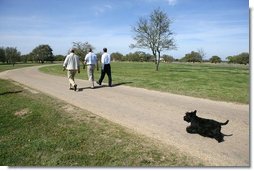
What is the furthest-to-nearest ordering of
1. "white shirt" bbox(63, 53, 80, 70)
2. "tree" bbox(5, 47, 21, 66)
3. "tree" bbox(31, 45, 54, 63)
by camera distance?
"tree" bbox(31, 45, 54, 63)
"tree" bbox(5, 47, 21, 66)
"white shirt" bbox(63, 53, 80, 70)

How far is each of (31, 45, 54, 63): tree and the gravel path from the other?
66.4m

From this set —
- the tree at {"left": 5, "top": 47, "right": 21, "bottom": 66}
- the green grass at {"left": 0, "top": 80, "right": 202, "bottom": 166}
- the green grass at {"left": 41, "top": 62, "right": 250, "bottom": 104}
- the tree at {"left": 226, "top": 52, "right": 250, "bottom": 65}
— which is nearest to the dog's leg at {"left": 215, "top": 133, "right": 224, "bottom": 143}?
the green grass at {"left": 0, "top": 80, "right": 202, "bottom": 166}

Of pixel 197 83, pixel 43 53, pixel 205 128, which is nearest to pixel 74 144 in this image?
pixel 205 128

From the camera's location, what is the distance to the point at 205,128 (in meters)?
5.59

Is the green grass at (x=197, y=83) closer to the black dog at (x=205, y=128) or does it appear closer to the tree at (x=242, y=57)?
the tree at (x=242, y=57)

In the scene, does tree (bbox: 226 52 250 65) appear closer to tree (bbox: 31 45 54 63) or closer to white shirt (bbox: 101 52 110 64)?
white shirt (bbox: 101 52 110 64)

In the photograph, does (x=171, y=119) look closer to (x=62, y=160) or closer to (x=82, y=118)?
(x=82, y=118)

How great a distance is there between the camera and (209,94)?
34.0 ft

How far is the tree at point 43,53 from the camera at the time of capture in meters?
74.1

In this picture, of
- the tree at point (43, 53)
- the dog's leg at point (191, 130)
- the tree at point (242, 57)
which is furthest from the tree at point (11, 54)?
the dog's leg at point (191, 130)

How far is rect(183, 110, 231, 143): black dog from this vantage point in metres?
5.46

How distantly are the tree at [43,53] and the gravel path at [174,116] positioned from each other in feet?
218

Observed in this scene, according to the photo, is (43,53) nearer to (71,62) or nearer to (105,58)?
(105,58)

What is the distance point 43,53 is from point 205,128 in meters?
74.3
